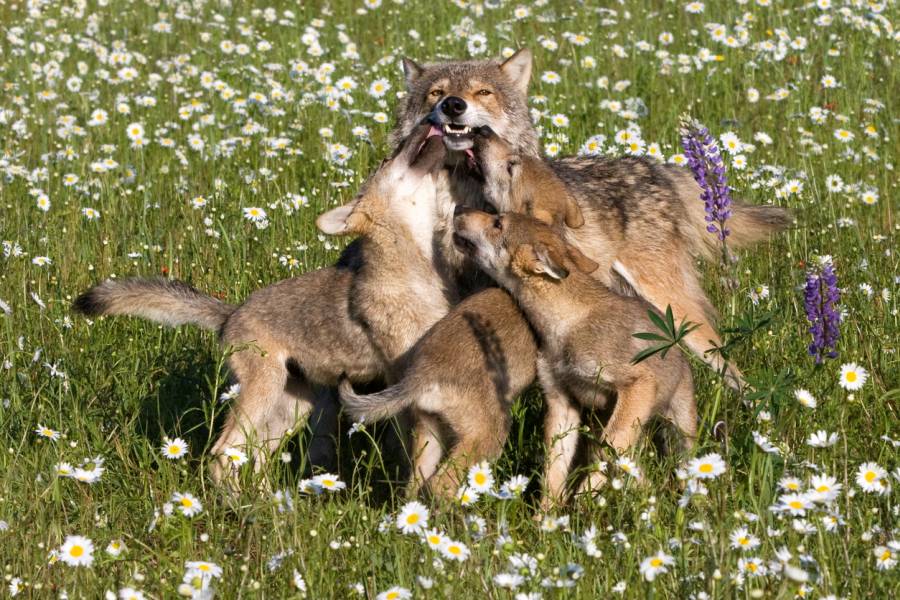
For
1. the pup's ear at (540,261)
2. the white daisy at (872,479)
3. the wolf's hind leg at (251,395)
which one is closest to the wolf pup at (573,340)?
the pup's ear at (540,261)

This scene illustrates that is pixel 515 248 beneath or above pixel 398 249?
above

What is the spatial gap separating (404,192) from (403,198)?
3cm

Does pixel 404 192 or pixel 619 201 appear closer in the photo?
pixel 404 192

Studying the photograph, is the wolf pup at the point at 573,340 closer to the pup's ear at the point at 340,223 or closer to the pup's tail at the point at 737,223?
the pup's ear at the point at 340,223

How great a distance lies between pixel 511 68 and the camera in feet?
21.7

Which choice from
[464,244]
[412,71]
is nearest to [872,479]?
[464,244]

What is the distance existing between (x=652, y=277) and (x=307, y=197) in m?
2.49

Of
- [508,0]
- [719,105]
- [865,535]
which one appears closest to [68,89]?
[508,0]

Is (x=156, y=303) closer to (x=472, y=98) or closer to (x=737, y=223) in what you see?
(x=472, y=98)

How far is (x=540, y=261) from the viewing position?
4.86m

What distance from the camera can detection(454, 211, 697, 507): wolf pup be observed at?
15.3ft

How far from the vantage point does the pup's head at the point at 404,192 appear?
5.41 meters

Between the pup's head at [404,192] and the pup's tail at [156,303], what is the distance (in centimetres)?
81

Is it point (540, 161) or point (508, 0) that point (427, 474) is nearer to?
point (540, 161)
